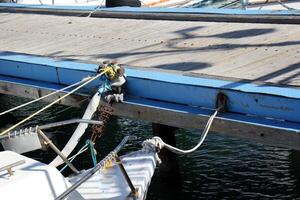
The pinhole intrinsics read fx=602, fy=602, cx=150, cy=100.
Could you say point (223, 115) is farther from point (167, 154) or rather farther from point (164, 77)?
point (167, 154)

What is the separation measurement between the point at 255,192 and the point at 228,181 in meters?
0.62

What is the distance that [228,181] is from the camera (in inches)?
425

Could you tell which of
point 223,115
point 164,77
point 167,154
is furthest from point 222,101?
point 167,154

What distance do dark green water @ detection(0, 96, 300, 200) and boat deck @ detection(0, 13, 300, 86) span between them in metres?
2.39

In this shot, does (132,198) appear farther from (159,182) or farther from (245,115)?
(159,182)

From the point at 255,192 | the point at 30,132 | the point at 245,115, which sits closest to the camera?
the point at 30,132

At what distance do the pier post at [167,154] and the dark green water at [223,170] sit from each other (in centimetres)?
16

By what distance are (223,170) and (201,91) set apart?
4396mm

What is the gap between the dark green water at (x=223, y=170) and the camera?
34.1 ft

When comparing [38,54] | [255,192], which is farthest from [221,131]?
[38,54]

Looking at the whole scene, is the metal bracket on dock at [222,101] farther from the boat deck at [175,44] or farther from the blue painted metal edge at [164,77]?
the boat deck at [175,44]

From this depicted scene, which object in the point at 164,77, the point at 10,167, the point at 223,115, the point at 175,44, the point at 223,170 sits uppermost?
the point at 175,44

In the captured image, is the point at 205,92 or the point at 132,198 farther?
the point at 205,92

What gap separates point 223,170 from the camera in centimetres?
1126
